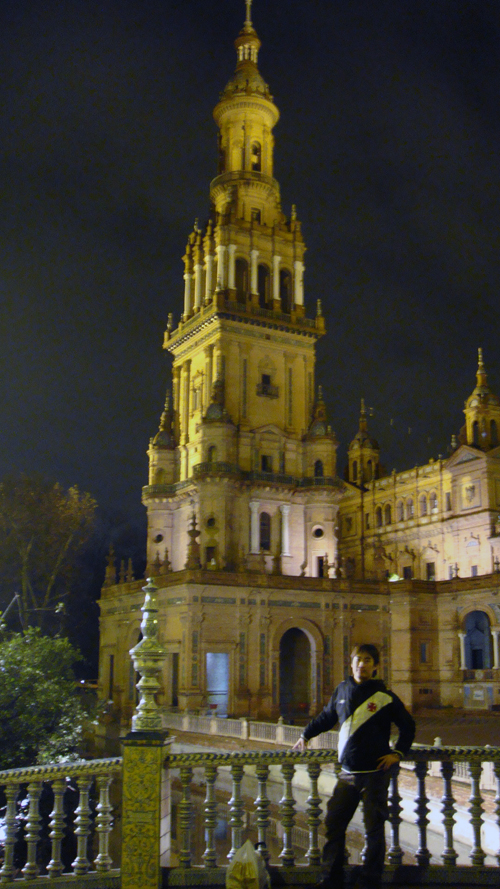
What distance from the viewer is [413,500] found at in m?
62.2

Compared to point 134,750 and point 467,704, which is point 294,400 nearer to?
point 467,704

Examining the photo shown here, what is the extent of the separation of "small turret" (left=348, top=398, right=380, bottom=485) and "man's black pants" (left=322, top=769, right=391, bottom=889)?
66.1 metres

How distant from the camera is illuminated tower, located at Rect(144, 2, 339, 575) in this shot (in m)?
48.2

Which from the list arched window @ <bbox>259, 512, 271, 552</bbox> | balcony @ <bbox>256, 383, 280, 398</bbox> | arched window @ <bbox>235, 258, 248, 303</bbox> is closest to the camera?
arched window @ <bbox>259, 512, 271, 552</bbox>

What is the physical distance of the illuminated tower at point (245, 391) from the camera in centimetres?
4816

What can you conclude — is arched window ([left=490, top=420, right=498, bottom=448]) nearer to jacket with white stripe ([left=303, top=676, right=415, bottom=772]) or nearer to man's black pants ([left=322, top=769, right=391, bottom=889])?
jacket with white stripe ([left=303, top=676, right=415, bottom=772])

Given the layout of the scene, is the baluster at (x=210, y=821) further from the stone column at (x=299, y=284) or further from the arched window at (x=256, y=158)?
the arched window at (x=256, y=158)

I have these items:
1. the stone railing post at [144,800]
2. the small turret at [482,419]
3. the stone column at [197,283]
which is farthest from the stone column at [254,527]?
the stone railing post at [144,800]

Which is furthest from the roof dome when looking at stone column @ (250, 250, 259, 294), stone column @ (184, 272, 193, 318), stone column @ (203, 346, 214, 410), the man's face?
the man's face

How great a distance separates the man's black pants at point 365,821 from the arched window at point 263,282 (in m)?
47.2

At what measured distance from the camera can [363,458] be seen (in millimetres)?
75000

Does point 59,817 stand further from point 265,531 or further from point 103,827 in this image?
point 265,531

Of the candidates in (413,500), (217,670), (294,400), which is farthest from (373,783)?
(413,500)

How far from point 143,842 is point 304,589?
35520mm
